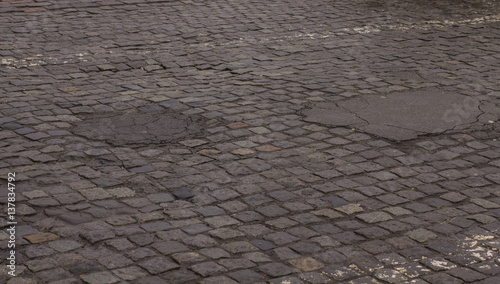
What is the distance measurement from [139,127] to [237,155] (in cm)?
114

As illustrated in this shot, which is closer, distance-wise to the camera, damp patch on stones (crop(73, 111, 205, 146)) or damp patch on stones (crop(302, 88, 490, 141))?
damp patch on stones (crop(73, 111, 205, 146))

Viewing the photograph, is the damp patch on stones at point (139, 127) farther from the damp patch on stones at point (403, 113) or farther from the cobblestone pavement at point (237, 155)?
A: the damp patch on stones at point (403, 113)

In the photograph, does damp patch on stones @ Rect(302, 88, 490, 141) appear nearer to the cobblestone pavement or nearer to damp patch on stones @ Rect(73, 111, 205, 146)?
the cobblestone pavement

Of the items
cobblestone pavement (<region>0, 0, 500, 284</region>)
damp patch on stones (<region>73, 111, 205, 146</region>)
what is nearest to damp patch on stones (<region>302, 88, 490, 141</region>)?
cobblestone pavement (<region>0, 0, 500, 284</region>)

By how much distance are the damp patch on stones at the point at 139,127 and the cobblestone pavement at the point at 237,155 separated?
0.08ft

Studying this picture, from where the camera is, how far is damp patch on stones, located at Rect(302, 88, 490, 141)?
22.4ft

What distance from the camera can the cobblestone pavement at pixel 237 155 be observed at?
4.54 m

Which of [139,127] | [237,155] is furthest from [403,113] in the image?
[139,127]

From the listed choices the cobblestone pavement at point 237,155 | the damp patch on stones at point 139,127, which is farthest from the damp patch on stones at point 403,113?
the damp patch on stones at point 139,127

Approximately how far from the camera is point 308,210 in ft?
17.1

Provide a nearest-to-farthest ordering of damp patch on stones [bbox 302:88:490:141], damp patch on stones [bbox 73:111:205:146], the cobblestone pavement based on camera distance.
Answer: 1. the cobblestone pavement
2. damp patch on stones [bbox 73:111:205:146]
3. damp patch on stones [bbox 302:88:490:141]

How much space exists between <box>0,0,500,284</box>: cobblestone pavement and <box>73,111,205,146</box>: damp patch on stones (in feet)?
0.08

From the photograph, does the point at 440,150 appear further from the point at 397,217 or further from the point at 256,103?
the point at 256,103

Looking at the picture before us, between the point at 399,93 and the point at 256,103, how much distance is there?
1.68 metres
